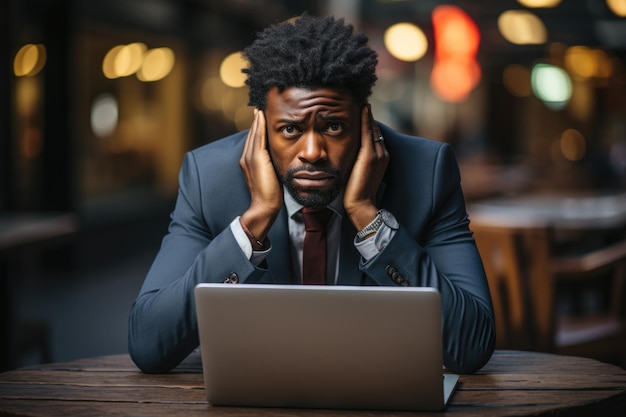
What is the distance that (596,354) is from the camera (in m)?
4.22

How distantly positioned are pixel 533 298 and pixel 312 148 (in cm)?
235

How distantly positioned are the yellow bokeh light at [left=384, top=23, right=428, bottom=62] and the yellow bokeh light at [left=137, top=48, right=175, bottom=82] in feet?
11.2

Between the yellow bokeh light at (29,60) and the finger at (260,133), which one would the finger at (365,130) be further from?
the yellow bokeh light at (29,60)

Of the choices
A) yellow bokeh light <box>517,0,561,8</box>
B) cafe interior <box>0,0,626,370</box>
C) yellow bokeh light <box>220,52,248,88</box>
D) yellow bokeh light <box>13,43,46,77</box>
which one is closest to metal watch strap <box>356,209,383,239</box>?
cafe interior <box>0,0,626,370</box>

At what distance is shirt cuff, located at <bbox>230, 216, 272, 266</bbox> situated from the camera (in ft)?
7.43

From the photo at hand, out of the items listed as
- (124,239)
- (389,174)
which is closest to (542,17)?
(124,239)

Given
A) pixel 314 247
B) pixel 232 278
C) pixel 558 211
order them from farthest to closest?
pixel 558 211, pixel 314 247, pixel 232 278

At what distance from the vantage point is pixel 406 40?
10.8 meters

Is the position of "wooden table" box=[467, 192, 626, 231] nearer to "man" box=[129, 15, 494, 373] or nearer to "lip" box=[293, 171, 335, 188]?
"man" box=[129, 15, 494, 373]

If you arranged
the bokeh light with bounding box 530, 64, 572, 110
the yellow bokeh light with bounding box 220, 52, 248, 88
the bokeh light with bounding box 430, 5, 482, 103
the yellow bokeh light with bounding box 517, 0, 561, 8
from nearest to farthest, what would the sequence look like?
the yellow bokeh light with bounding box 517, 0, 561, 8
the bokeh light with bounding box 430, 5, 482, 103
the bokeh light with bounding box 530, 64, 572, 110
the yellow bokeh light with bounding box 220, 52, 248, 88

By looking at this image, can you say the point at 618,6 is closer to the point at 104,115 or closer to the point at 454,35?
the point at 454,35

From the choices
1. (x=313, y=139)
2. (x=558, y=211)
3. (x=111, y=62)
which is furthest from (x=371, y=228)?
(x=111, y=62)

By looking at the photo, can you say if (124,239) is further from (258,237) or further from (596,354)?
(258,237)

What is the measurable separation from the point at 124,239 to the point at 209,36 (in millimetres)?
4380
